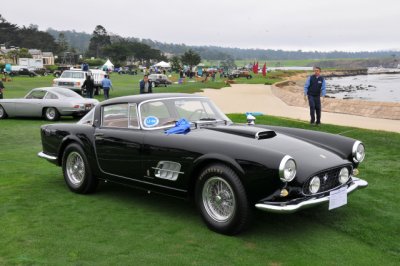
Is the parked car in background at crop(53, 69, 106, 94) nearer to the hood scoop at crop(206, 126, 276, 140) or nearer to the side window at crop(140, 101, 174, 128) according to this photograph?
the side window at crop(140, 101, 174, 128)

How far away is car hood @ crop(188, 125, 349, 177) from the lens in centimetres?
447

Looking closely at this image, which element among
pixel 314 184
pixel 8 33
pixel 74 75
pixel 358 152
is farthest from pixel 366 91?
pixel 8 33

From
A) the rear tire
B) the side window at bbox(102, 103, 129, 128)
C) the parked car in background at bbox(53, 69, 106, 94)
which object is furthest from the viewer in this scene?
the parked car in background at bbox(53, 69, 106, 94)

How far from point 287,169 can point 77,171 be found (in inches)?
137

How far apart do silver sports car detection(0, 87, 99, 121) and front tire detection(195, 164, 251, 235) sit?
11804 millimetres

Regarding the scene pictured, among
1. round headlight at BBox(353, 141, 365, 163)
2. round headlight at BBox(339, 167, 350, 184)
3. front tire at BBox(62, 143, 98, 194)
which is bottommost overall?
front tire at BBox(62, 143, 98, 194)

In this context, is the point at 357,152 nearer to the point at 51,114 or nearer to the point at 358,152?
the point at 358,152

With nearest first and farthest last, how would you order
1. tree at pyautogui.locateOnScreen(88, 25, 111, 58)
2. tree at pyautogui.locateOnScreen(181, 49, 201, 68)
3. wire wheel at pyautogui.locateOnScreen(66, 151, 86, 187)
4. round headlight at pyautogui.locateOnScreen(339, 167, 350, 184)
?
round headlight at pyautogui.locateOnScreen(339, 167, 350, 184), wire wheel at pyautogui.locateOnScreen(66, 151, 86, 187), tree at pyautogui.locateOnScreen(181, 49, 201, 68), tree at pyautogui.locateOnScreen(88, 25, 111, 58)

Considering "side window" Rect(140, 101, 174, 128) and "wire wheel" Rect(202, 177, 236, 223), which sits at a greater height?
"side window" Rect(140, 101, 174, 128)

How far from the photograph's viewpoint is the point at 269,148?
4.67 metres

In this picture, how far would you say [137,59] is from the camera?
517 ft

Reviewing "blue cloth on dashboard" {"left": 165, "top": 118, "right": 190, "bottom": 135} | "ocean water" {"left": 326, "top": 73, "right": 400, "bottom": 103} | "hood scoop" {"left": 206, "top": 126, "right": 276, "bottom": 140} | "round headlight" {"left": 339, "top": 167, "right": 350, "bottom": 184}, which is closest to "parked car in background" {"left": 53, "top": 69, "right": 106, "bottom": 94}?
"blue cloth on dashboard" {"left": 165, "top": 118, "right": 190, "bottom": 135}

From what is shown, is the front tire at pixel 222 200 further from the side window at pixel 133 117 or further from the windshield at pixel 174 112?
the side window at pixel 133 117

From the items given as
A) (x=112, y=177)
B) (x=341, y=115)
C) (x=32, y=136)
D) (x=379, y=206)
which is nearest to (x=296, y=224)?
(x=379, y=206)
